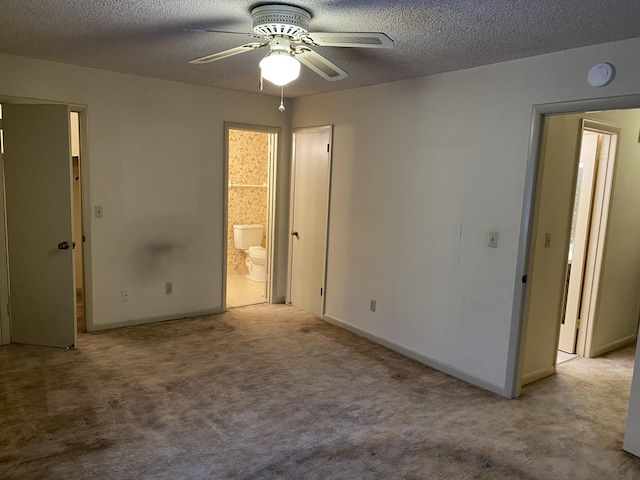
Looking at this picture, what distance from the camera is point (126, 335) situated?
426 cm

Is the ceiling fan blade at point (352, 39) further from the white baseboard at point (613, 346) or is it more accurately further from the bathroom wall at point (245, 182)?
the bathroom wall at point (245, 182)

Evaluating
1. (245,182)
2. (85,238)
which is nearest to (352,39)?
(85,238)

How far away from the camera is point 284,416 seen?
2938mm

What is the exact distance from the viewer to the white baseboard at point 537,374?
11.7ft

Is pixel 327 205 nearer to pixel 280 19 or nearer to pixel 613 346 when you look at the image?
pixel 280 19

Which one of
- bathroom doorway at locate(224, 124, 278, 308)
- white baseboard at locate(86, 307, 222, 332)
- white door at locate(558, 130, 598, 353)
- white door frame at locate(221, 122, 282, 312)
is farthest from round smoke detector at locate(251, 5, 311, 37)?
bathroom doorway at locate(224, 124, 278, 308)

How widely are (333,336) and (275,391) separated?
4.25 ft

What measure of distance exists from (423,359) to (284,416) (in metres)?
1.46

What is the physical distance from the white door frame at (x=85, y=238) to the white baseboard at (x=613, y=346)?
15.0 ft

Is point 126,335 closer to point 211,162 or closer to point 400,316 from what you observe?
point 211,162

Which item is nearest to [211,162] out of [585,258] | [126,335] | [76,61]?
[76,61]

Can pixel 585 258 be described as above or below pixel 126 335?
above

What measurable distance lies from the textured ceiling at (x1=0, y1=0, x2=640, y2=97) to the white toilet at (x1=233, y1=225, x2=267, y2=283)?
3007 mm

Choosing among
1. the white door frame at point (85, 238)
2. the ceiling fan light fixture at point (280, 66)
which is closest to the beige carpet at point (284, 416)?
the white door frame at point (85, 238)
